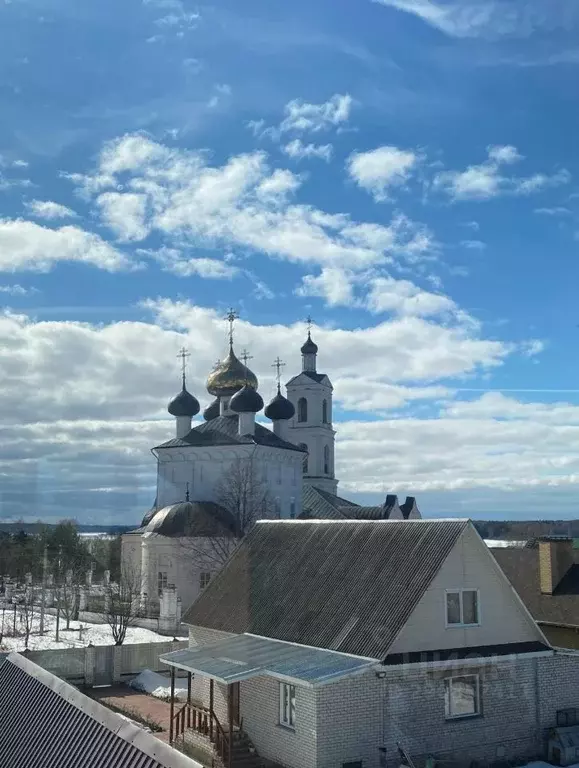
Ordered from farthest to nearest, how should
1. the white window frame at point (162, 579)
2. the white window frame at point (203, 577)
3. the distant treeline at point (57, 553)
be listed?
the distant treeline at point (57, 553) → the white window frame at point (162, 579) → the white window frame at point (203, 577)

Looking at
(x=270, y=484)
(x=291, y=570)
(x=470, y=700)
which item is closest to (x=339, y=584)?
(x=291, y=570)

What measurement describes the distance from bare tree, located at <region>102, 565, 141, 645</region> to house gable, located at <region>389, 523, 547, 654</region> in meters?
17.6

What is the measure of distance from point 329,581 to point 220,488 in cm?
3001

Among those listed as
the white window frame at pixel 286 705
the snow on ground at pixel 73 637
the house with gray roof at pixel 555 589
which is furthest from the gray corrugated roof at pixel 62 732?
the snow on ground at pixel 73 637

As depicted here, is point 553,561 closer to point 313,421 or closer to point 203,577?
point 203,577

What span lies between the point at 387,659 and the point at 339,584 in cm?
278

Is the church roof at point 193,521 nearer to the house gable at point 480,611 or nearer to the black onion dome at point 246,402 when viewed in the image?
the black onion dome at point 246,402

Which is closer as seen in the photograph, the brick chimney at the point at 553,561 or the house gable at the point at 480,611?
the house gable at the point at 480,611

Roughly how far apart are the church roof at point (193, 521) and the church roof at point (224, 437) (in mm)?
4533

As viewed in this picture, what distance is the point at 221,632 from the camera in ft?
64.6

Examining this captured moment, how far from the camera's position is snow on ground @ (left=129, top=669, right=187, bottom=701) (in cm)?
2348

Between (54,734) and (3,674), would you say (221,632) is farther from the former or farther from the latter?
(54,734)

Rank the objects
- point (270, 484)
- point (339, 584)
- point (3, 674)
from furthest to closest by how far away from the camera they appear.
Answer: point (270, 484)
point (339, 584)
point (3, 674)

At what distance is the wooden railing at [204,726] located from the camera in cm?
1661
